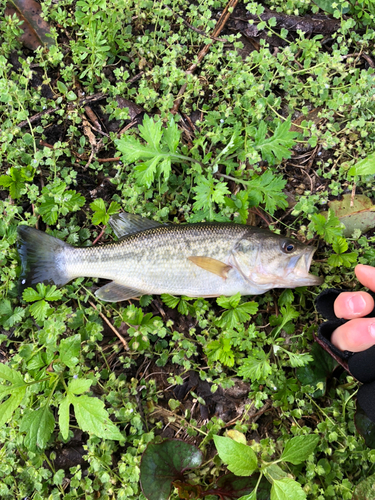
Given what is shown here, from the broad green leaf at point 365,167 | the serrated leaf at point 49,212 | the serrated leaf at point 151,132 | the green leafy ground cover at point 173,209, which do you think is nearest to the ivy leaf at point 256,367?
the green leafy ground cover at point 173,209

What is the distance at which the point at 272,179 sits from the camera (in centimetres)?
387

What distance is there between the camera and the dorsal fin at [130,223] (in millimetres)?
3951

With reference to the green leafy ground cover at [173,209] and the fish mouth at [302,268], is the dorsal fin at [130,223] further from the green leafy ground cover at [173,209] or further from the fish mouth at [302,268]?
the fish mouth at [302,268]

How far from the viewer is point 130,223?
3.96 m

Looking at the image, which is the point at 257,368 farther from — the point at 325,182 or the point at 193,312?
the point at 325,182

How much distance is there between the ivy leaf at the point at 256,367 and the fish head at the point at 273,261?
0.69 m

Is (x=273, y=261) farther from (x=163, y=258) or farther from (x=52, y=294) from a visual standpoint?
(x=52, y=294)

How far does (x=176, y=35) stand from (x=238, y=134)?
142 cm

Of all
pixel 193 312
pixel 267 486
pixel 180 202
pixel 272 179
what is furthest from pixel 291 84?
pixel 267 486

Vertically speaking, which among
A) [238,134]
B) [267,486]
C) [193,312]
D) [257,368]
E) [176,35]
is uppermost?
[176,35]

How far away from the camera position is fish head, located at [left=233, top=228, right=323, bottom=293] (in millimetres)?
3609

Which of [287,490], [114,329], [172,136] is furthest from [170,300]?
[287,490]

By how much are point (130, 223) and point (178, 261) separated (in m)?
0.70

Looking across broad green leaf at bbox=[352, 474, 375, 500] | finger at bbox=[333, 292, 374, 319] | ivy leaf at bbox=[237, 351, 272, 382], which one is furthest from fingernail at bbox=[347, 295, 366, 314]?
broad green leaf at bbox=[352, 474, 375, 500]
